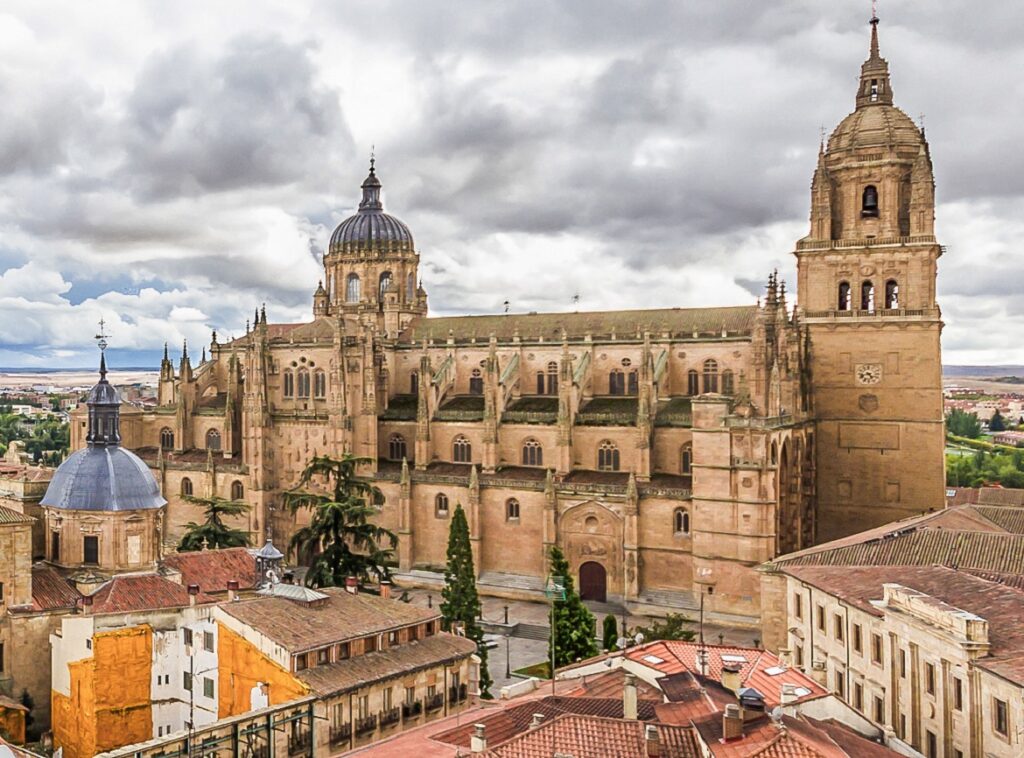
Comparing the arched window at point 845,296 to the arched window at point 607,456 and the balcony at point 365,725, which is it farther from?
the balcony at point 365,725

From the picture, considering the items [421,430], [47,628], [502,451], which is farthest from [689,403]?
[47,628]

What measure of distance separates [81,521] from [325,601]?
15101 millimetres

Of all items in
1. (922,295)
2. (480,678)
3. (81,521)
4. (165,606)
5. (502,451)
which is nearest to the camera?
(165,606)

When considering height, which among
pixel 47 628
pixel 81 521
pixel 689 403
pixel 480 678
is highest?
pixel 689 403

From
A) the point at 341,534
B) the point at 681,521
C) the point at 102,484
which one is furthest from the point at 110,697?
the point at 681,521

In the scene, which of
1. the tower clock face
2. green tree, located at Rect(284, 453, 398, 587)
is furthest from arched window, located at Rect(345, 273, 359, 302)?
the tower clock face

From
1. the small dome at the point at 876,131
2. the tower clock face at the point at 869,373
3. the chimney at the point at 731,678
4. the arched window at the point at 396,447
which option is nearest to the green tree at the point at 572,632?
the chimney at the point at 731,678

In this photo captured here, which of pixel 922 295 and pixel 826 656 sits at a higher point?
pixel 922 295

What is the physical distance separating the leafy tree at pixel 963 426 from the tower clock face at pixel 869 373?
108524 mm

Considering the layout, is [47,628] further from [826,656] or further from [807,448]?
[807,448]

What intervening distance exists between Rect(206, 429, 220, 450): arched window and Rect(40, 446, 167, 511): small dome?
33038 mm

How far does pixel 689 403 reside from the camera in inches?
2628

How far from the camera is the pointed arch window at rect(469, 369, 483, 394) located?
250ft

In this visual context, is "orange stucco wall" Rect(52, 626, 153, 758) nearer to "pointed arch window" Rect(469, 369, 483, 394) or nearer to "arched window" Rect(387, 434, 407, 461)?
"arched window" Rect(387, 434, 407, 461)
